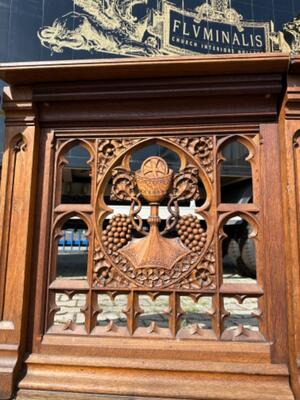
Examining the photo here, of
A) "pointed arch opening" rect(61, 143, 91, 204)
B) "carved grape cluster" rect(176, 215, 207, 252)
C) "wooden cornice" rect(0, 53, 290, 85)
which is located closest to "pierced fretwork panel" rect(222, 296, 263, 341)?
"carved grape cluster" rect(176, 215, 207, 252)

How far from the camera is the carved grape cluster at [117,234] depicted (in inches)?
53.8

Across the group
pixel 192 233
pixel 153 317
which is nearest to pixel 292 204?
pixel 192 233

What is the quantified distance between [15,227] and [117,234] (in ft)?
1.32

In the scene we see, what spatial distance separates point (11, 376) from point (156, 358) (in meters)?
0.53

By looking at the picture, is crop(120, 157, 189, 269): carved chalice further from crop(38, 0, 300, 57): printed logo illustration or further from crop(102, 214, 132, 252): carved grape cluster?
crop(38, 0, 300, 57): printed logo illustration

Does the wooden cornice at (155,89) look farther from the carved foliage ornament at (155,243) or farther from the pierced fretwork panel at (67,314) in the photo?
the pierced fretwork panel at (67,314)

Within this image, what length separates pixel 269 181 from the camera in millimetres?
1309

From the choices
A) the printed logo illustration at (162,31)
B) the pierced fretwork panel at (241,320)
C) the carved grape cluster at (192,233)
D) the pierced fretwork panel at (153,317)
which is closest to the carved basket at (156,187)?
the carved grape cluster at (192,233)

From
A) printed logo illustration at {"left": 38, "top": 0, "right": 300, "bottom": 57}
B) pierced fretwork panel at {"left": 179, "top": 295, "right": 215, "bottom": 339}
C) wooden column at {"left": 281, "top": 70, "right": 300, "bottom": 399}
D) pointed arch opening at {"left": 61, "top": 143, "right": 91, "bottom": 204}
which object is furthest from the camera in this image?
printed logo illustration at {"left": 38, "top": 0, "right": 300, "bottom": 57}

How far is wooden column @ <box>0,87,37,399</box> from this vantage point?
1244 mm

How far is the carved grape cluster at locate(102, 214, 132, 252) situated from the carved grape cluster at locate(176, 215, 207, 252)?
211 millimetres

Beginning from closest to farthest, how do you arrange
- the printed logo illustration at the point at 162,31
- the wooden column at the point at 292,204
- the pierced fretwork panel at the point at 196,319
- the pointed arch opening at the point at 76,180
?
1. the wooden column at the point at 292,204
2. the pierced fretwork panel at the point at 196,319
3. the pointed arch opening at the point at 76,180
4. the printed logo illustration at the point at 162,31

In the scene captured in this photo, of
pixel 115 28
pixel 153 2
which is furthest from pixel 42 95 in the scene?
pixel 153 2

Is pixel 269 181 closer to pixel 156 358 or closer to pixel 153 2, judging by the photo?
pixel 156 358
